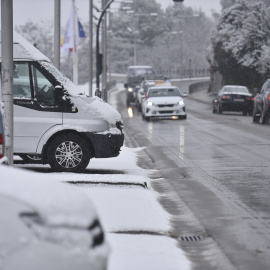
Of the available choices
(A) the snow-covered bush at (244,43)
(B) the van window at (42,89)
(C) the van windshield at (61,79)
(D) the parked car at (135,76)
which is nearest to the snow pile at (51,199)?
(B) the van window at (42,89)

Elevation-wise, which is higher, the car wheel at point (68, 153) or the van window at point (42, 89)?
the van window at point (42, 89)

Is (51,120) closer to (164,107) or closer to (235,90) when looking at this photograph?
(164,107)

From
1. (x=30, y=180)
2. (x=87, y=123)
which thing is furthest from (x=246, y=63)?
(x=30, y=180)

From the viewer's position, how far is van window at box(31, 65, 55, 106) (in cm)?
1521

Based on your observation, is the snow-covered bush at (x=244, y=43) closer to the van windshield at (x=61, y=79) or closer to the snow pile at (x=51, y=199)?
the van windshield at (x=61, y=79)

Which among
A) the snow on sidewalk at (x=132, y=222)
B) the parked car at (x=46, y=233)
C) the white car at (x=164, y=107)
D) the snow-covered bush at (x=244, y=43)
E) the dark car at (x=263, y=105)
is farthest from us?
the snow-covered bush at (x=244, y=43)

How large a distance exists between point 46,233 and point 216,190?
30.5 feet

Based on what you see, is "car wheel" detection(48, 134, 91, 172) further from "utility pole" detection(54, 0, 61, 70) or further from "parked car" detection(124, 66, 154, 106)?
"parked car" detection(124, 66, 154, 106)

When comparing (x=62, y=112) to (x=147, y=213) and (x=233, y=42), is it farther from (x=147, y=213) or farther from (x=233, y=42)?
(x=233, y=42)

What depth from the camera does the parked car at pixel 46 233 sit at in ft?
14.4

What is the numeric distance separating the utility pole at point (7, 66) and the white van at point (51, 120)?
220cm

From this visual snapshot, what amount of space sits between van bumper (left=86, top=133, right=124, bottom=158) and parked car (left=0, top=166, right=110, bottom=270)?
10.7m

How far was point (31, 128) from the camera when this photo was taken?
49.7ft

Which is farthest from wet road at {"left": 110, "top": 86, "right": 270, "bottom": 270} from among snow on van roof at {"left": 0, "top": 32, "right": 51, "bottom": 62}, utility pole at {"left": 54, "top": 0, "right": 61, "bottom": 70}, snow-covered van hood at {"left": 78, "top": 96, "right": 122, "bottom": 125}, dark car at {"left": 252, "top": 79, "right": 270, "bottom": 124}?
dark car at {"left": 252, "top": 79, "right": 270, "bottom": 124}
